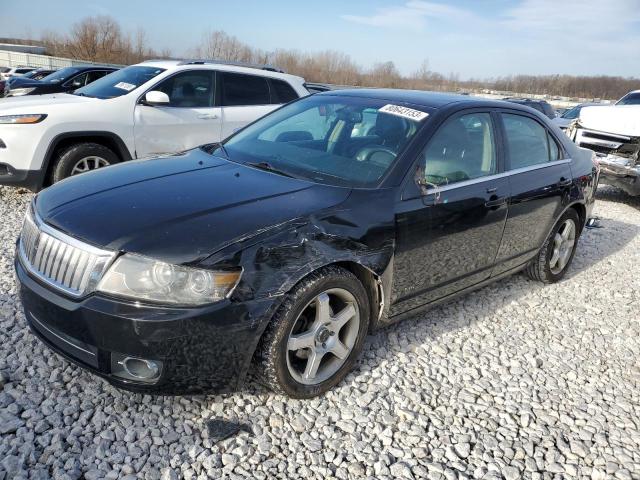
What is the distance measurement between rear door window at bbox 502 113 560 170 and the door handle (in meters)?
0.32

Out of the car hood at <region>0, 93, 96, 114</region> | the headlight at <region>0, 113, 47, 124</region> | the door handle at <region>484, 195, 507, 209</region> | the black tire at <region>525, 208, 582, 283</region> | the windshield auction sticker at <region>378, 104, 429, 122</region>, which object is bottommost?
the black tire at <region>525, 208, 582, 283</region>

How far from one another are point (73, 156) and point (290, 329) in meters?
4.39

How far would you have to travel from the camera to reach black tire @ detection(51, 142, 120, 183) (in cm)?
585

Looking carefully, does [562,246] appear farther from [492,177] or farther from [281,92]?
[281,92]

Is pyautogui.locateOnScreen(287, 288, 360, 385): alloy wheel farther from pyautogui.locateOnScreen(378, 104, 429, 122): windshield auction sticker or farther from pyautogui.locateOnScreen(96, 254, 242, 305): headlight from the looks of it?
pyautogui.locateOnScreen(378, 104, 429, 122): windshield auction sticker

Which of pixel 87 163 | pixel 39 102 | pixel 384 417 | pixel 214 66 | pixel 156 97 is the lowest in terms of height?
pixel 384 417

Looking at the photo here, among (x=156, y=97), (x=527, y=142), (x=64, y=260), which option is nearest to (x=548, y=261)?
(x=527, y=142)

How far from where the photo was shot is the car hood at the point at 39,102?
225 inches

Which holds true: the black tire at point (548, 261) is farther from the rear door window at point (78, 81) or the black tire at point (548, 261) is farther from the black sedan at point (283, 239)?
the rear door window at point (78, 81)

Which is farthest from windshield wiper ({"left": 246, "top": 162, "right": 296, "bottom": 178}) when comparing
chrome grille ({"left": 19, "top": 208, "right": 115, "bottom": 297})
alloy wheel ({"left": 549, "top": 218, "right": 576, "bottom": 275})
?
alloy wheel ({"left": 549, "top": 218, "right": 576, "bottom": 275})

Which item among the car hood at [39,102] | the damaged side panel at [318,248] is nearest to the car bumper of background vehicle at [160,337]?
the damaged side panel at [318,248]

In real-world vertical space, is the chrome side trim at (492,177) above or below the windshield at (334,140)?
below

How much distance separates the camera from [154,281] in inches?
91.9

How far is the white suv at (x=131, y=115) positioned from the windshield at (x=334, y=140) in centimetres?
275
